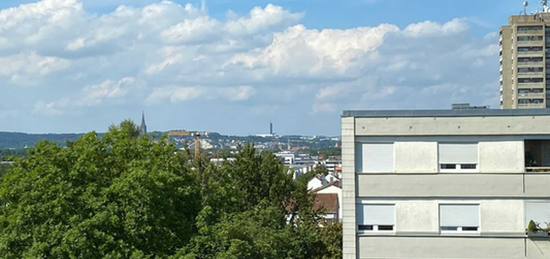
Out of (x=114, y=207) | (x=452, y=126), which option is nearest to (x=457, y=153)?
(x=452, y=126)

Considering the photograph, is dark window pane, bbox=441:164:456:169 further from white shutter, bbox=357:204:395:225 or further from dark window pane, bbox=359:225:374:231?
dark window pane, bbox=359:225:374:231

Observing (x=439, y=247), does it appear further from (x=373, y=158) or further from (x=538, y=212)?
(x=373, y=158)

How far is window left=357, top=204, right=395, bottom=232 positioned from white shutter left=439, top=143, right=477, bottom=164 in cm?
280

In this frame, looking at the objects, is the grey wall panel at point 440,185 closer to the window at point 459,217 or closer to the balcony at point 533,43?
the window at point 459,217

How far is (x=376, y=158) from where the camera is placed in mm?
23156

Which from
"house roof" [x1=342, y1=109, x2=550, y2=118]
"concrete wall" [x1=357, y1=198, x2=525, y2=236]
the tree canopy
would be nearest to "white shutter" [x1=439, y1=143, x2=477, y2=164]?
"house roof" [x1=342, y1=109, x2=550, y2=118]

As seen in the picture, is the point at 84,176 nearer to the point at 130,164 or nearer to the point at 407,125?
the point at 130,164

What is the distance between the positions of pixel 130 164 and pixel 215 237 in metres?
4.23

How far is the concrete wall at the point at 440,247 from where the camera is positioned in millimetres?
22594

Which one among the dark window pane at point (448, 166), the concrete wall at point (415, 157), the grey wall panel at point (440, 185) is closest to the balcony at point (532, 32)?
the grey wall panel at point (440, 185)

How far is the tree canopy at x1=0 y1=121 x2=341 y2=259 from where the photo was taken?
65.4 ft

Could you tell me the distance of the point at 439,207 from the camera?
22.8 m

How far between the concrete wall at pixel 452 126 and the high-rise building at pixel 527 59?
7180 centimetres

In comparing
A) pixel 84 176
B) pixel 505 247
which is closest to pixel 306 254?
pixel 505 247
